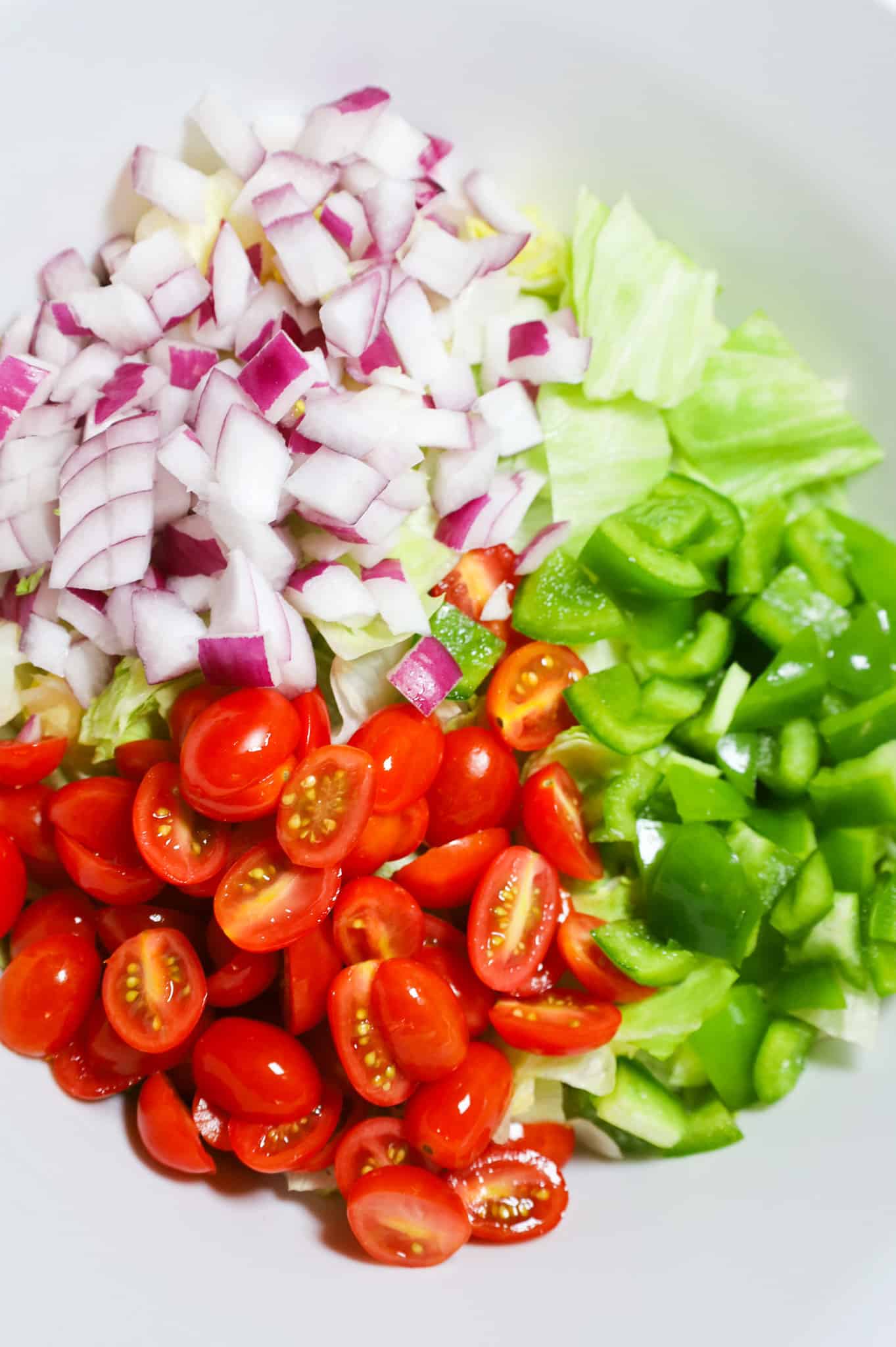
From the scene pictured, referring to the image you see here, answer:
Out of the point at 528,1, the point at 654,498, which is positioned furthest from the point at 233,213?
the point at 654,498

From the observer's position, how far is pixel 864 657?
2104mm

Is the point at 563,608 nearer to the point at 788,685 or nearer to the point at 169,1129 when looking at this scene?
the point at 788,685

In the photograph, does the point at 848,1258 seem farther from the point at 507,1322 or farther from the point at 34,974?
the point at 34,974

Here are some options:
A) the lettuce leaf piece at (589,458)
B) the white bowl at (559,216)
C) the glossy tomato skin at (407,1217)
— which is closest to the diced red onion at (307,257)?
the white bowl at (559,216)

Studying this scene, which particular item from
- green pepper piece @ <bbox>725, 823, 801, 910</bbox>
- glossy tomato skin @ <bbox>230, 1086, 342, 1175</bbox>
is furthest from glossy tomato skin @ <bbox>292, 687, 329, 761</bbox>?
green pepper piece @ <bbox>725, 823, 801, 910</bbox>

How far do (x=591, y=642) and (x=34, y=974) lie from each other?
1.12 m

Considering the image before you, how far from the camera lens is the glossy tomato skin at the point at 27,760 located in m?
1.79

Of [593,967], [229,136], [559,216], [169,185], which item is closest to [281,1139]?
[593,967]

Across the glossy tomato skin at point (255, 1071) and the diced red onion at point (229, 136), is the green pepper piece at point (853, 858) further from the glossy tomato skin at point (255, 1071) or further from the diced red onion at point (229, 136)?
the diced red onion at point (229, 136)

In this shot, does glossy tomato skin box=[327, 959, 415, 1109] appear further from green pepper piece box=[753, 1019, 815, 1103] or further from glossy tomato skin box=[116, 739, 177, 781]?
green pepper piece box=[753, 1019, 815, 1103]

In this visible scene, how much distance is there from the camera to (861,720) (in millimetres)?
2041

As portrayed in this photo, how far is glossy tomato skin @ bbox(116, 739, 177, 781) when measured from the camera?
6.02ft

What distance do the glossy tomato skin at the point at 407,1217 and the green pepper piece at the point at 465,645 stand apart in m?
0.81

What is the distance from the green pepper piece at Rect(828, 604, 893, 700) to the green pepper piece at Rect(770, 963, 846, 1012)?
1.76 ft
